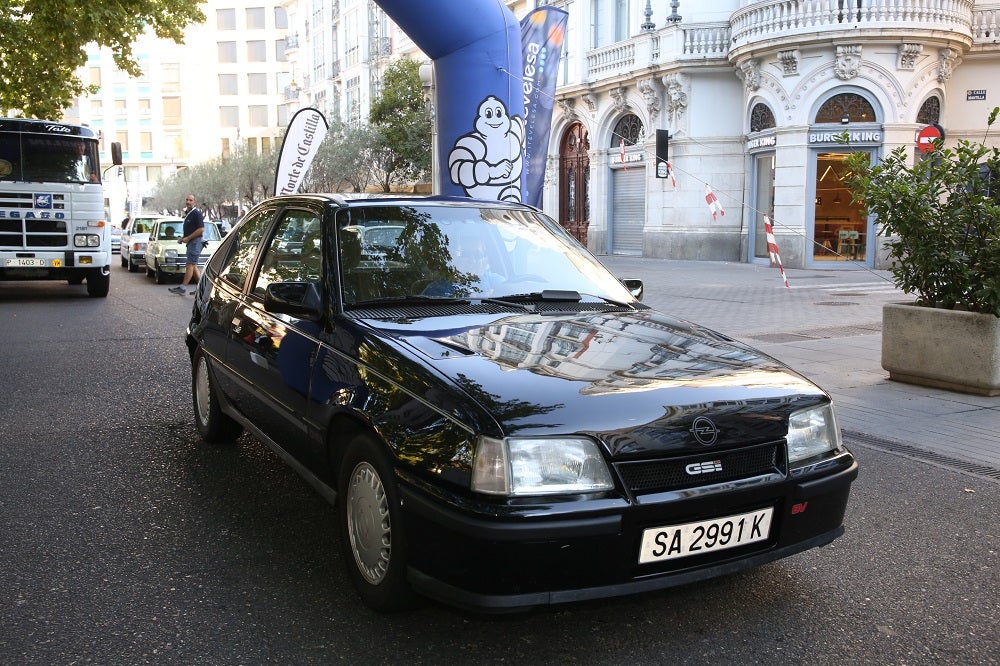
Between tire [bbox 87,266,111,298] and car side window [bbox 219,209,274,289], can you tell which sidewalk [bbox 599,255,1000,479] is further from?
tire [bbox 87,266,111,298]

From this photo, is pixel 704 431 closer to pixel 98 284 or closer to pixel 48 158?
pixel 48 158

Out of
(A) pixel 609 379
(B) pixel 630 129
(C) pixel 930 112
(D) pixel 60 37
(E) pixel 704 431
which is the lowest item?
(E) pixel 704 431

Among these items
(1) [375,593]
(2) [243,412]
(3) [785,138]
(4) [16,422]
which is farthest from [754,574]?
(3) [785,138]

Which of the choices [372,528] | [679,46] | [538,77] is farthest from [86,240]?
[679,46]

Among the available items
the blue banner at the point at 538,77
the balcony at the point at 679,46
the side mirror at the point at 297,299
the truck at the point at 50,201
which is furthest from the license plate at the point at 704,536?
the balcony at the point at 679,46

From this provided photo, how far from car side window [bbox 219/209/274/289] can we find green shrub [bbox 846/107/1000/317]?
5.09 metres

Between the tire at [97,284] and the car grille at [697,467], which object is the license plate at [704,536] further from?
the tire at [97,284]

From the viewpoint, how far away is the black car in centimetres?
274

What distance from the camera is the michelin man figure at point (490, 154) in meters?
9.75

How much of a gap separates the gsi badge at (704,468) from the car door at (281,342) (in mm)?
1600

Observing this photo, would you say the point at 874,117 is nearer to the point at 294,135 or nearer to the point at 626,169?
the point at 626,169

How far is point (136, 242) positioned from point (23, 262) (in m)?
9.70

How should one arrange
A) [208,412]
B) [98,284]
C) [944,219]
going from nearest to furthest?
1. [208,412]
2. [944,219]
3. [98,284]

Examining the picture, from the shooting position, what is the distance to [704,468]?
2.90 m
